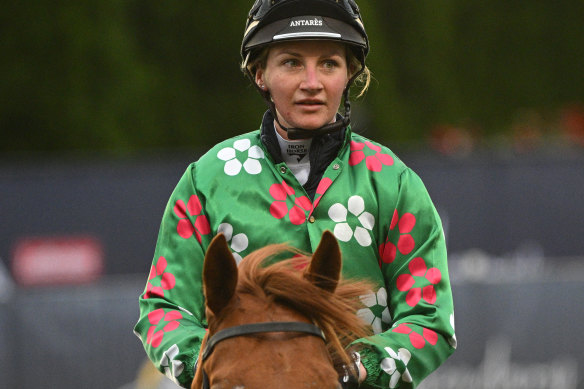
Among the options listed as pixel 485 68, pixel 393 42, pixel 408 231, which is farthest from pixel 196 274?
pixel 485 68

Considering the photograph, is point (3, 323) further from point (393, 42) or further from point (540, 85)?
point (540, 85)

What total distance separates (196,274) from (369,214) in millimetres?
541

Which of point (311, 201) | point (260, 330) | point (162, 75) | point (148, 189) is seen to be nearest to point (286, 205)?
point (311, 201)

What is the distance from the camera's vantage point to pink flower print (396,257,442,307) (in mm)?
3156

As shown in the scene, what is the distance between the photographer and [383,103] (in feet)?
61.0

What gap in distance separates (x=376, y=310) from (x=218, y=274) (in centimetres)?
74

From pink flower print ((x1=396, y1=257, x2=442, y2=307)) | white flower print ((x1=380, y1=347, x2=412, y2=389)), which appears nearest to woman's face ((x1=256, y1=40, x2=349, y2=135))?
pink flower print ((x1=396, y1=257, x2=442, y2=307))

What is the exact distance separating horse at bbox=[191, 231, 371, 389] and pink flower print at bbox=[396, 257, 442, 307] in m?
0.36

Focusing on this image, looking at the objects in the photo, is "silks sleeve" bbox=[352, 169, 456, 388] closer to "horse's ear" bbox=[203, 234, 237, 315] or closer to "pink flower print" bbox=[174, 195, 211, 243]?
"horse's ear" bbox=[203, 234, 237, 315]

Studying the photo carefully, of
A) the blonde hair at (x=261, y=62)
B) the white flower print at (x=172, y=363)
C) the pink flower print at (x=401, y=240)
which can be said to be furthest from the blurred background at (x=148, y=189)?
the white flower print at (x=172, y=363)

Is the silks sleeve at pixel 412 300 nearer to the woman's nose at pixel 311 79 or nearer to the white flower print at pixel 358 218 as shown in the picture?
the white flower print at pixel 358 218

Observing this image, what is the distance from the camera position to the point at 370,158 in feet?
11.1

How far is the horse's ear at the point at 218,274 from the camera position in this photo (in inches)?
104

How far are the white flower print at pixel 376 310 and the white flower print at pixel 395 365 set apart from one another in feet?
0.89
